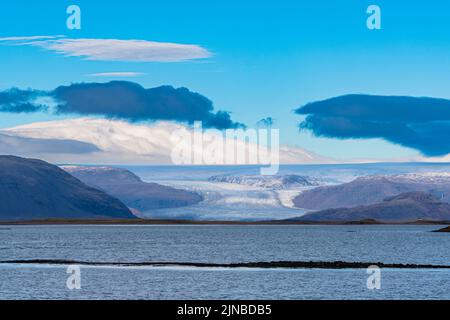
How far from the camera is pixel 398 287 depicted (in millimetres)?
84375

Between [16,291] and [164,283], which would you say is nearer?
[16,291]

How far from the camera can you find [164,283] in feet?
287
